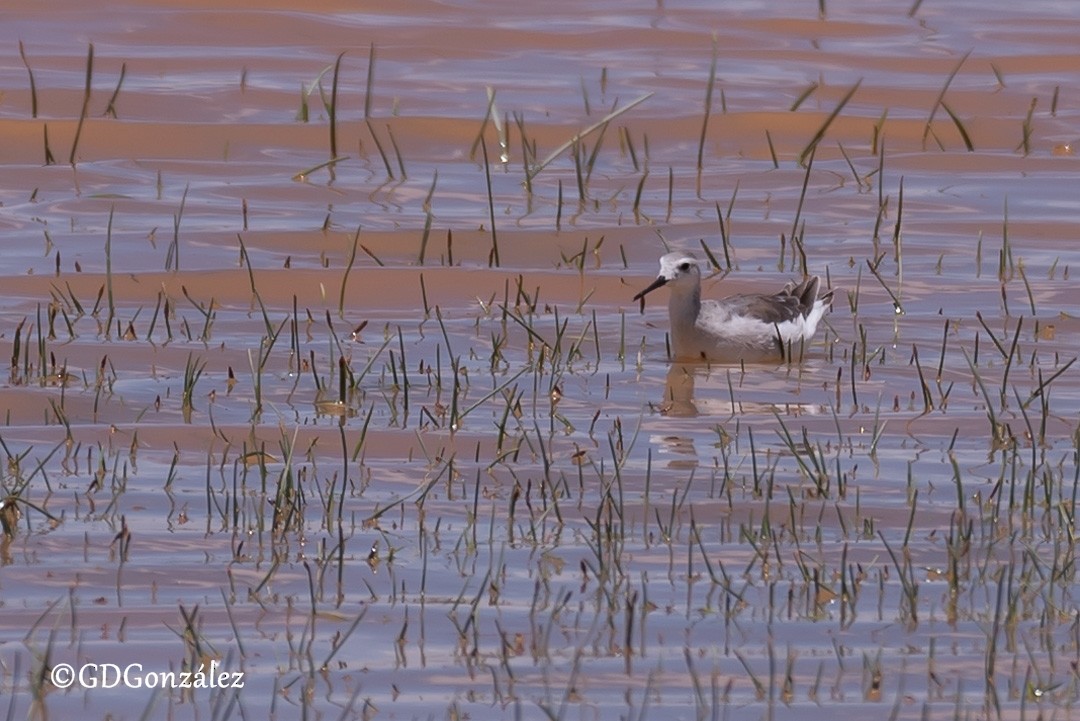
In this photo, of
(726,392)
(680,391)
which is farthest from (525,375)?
(726,392)

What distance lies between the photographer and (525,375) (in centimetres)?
855

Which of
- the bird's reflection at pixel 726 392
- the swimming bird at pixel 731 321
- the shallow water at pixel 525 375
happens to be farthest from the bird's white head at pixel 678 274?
the bird's reflection at pixel 726 392

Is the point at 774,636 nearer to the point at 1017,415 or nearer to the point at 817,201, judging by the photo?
→ the point at 1017,415

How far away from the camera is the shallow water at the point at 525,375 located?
5.52m

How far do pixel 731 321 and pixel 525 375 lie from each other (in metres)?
1.13

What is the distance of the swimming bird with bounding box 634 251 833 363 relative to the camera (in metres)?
9.07

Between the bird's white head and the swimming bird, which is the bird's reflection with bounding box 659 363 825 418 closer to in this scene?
the swimming bird

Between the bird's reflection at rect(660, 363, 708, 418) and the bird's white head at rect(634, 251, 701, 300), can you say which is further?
the bird's white head at rect(634, 251, 701, 300)

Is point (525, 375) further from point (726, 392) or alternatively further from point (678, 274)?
point (678, 274)

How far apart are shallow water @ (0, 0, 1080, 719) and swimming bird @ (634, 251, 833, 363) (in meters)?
0.13

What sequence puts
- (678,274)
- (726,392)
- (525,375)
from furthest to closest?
(678,274) < (726,392) < (525,375)

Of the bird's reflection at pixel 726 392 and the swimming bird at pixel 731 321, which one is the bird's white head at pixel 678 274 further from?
the bird's reflection at pixel 726 392

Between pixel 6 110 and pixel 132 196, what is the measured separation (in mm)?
2108

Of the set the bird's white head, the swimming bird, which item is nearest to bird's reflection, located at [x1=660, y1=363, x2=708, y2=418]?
the swimming bird
